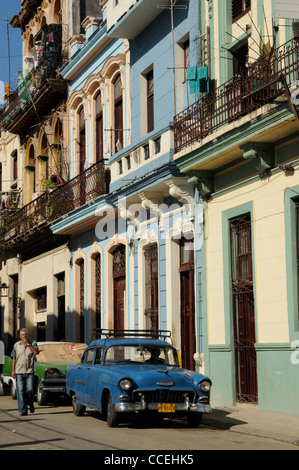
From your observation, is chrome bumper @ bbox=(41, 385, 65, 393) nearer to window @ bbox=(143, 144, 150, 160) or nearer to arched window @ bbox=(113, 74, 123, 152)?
window @ bbox=(143, 144, 150, 160)

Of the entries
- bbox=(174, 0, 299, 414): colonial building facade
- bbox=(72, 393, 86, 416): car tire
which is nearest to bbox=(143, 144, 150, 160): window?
bbox=(174, 0, 299, 414): colonial building facade

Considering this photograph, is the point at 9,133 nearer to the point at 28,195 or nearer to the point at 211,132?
the point at 28,195

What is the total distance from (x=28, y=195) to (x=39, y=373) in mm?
15357

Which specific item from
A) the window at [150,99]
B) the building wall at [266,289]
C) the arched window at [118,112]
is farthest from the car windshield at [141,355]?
the arched window at [118,112]

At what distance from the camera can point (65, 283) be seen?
90.1ft

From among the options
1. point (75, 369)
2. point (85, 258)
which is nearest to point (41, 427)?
point (75, 369)

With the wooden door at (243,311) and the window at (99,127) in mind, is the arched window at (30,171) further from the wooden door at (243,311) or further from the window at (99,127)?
the wooden door at (243,311)

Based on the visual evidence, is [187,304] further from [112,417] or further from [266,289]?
[112,417]

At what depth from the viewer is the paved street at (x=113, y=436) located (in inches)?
416

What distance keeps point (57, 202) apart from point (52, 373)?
1005 centimetres

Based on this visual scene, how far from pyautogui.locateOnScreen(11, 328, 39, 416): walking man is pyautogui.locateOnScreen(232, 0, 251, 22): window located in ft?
25.4

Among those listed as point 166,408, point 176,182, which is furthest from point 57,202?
point 166,408

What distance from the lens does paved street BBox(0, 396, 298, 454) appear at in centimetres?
1055
